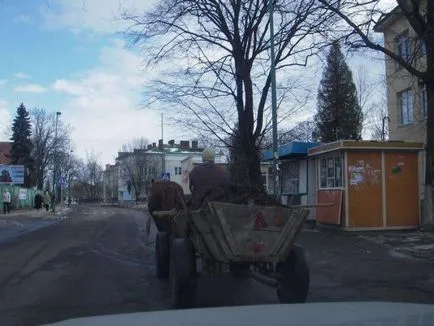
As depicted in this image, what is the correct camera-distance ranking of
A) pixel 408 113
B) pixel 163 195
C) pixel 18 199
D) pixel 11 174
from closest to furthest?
pixel 163 195 → pixel 408 113 → pixel 18 199 → pixel 11 174

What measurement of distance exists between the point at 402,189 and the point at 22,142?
62607 mm

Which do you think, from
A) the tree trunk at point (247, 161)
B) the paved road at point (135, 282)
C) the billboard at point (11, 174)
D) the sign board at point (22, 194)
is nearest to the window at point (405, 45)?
the paved road at point (135, 282)

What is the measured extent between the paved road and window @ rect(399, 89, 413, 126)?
16662 millimetres

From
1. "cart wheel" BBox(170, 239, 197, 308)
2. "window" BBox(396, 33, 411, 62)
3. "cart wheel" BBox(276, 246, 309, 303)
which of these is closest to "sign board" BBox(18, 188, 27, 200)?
"window" BBox(396, 33, 411, 62)

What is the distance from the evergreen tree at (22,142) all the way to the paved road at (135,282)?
59581 mm

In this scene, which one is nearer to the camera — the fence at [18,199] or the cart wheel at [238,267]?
the cart wheel at [238,267]

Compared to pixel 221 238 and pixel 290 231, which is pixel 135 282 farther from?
pixel 290 231

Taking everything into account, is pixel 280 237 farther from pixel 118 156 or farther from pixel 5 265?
pixel 118 156

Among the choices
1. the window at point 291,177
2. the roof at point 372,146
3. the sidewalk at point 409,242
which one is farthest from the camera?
the window at point 291,177

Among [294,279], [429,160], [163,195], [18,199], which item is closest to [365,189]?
[429,160]

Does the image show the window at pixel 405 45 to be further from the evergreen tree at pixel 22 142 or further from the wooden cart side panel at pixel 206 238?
the evergreen tree at pixel 22 142

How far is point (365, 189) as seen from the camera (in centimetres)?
1831

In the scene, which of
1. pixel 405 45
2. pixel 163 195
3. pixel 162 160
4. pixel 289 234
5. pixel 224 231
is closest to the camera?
pixel 224 231

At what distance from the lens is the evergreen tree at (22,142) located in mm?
72688
